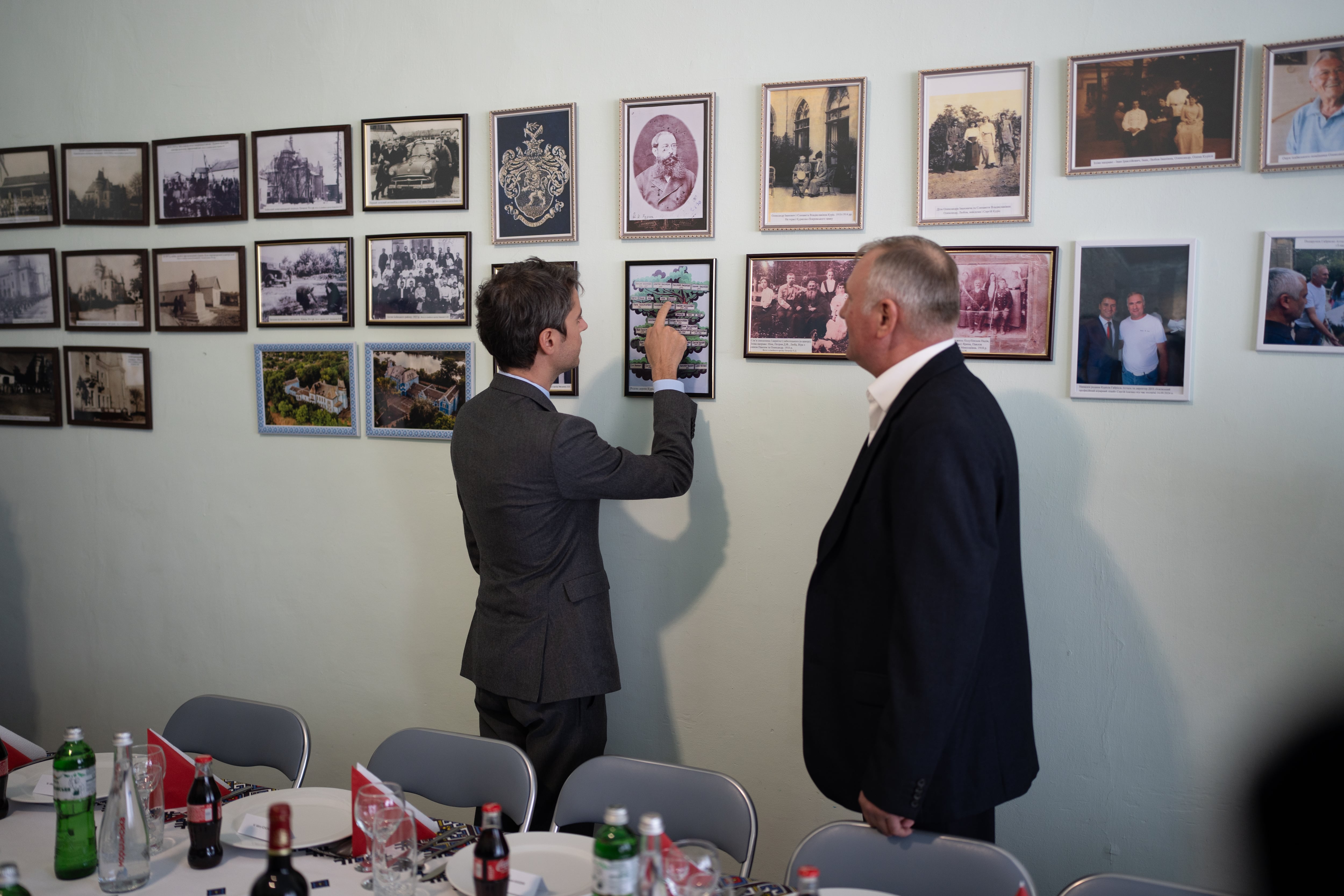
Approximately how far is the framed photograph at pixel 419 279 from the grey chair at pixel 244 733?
123cm

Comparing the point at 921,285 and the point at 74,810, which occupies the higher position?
the point at 921,285

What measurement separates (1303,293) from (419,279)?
2406mm

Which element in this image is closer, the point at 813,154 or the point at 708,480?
the point at 813,154

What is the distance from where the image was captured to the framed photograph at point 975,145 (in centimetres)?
214

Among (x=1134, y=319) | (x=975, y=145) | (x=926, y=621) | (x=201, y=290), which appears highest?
(x=975, y=145)

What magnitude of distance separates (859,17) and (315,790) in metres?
2.33

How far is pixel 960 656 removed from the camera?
1.46m

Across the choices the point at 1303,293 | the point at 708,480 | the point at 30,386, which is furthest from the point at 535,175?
the point at 30,386

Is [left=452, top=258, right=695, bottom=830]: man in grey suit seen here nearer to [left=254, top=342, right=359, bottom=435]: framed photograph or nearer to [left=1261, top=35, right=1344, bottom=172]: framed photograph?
[left=254, top=342, right=359, bottom=435]: framed photograph

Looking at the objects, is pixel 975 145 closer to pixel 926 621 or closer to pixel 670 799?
pixel 926 621

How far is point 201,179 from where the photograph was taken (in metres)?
2.96

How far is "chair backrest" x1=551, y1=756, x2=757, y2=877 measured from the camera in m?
Answer: 1.80

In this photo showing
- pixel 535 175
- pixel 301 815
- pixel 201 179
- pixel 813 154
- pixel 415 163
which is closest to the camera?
pixel 301 815

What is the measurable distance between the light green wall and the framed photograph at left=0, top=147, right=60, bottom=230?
0.23ft
